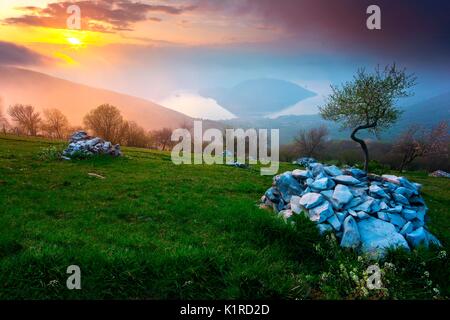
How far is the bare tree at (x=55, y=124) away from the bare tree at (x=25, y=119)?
3601mm

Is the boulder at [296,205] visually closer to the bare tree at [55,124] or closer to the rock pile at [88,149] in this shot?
the rock pile at [88,149]

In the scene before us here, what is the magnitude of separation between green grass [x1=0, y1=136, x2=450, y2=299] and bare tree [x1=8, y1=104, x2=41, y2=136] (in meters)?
114

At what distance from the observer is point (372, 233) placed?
1168cm

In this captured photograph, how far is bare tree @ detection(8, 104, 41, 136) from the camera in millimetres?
113562

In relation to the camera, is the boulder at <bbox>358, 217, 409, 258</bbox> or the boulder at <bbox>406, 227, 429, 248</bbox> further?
the boulder at <bbox>406, 227, 429, 248</bbox>

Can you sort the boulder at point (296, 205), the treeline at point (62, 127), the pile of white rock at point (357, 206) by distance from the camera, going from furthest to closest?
the treeline at point (62, 127) → the boulder at point (296, 205) → the pile of white rock at point (357, 206)

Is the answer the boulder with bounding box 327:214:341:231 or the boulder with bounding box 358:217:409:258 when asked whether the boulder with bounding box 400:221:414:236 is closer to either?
the boulder with bounding box 358:217:409:258

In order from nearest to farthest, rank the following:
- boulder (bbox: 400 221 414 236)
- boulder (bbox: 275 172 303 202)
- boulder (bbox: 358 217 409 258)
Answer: boulder (bbox: 358 217 409 258) < boulder (bbox: 400 221 414 236) < boulder (bbox: 275 172 303 202)

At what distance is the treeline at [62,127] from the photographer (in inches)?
3529

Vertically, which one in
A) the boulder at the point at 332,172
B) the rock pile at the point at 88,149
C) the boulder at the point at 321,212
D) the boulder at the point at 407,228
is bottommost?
the boulder at the point at 407,228

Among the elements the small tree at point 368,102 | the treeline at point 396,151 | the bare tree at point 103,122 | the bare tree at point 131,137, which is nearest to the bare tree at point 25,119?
the bare tree at point 103,122

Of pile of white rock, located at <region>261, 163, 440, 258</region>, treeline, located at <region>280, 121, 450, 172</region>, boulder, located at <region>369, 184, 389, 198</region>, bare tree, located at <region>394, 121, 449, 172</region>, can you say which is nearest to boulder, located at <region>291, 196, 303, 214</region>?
pile of white rock, located at <region>261, 163, 440, 258</region>

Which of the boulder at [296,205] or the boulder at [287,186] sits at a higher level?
the boulder at [287,186]

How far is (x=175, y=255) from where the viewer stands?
9.34 m
